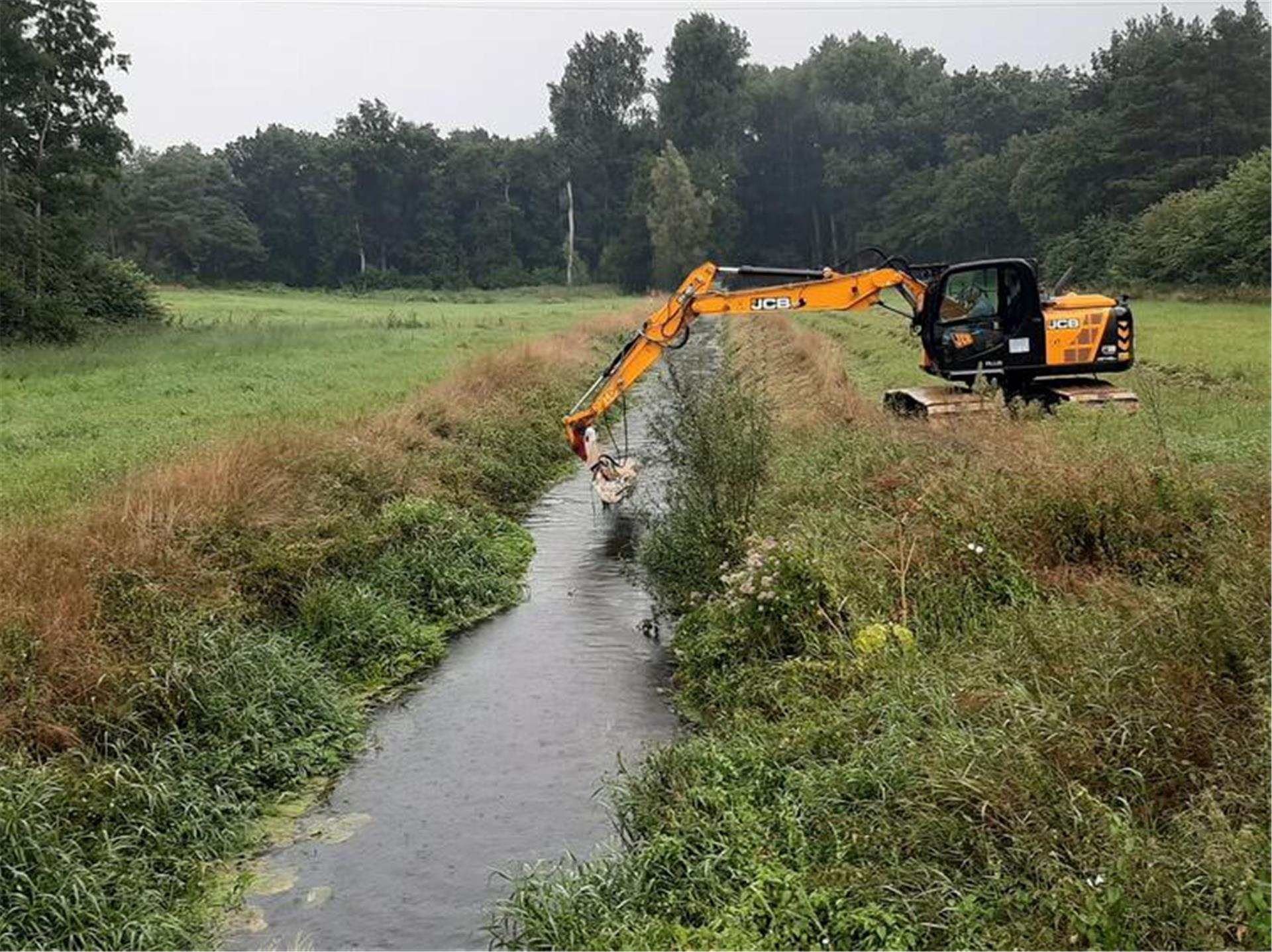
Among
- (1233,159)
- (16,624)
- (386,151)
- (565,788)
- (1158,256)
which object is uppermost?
(386,151)

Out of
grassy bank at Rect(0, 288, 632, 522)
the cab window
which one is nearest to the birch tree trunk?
grassy bank at Rect(0, 288, 632, 522)

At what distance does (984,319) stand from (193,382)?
49.6 ft

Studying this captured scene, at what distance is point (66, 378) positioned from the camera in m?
21.4

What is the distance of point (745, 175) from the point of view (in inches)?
3494

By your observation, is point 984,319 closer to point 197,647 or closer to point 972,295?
point 972,295

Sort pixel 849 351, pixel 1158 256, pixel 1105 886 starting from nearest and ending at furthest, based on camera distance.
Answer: pixel 1105 886 → pixel 849 351 → pixel 1158 256

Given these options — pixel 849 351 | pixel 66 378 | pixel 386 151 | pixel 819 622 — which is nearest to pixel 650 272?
pixel 386 151

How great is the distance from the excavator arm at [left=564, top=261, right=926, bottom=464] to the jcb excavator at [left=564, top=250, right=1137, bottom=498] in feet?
0.05

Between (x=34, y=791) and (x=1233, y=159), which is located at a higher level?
(x=1233, y=159)

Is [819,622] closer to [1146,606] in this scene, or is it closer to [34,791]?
[1146,606]

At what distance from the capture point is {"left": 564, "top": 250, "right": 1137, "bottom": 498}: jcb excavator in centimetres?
1383

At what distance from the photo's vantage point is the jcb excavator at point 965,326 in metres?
13.8

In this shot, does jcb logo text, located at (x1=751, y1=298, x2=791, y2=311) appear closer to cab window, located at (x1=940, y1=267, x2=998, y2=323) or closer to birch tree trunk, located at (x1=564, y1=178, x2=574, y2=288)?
cab window, located at (x1=940, y1=267, x2=998, y2=323)

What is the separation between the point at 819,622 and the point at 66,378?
18723 millimetres
